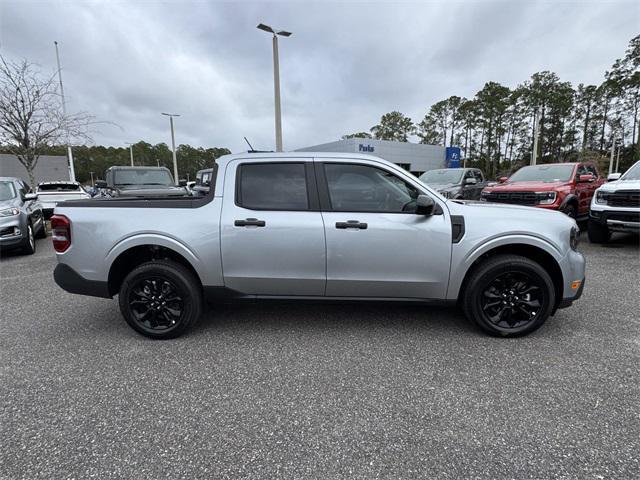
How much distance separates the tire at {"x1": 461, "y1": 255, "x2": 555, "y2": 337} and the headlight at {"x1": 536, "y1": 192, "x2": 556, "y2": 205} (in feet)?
17.1

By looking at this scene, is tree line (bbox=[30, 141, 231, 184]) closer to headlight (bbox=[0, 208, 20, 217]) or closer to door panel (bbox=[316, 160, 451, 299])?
headlight (bbox=[0, 208, 20, 217])

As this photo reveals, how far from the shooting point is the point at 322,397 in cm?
240

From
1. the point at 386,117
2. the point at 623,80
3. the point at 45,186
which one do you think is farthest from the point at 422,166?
the point at 45,186

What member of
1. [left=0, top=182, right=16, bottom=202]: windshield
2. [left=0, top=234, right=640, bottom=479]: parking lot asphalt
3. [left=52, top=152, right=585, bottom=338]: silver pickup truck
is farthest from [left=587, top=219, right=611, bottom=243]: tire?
[left=0, top=182, right=16, bottom=202]: windshield

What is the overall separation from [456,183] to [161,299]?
10.1 meters

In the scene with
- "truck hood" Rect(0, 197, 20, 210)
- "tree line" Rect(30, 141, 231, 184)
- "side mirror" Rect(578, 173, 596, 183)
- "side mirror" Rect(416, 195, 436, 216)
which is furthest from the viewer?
"tree line" Rect(30, 141, 231, 184)

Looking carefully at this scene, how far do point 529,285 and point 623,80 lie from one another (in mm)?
51415

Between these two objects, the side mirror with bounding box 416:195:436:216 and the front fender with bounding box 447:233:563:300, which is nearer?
the side mirror with bounding box 416:195:436:216

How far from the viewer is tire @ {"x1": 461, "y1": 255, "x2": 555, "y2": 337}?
3086 mm

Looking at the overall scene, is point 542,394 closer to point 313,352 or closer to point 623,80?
point 313,352

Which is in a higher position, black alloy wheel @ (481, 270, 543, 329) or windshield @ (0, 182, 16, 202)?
windshield @ (0, 182, 16, 202)

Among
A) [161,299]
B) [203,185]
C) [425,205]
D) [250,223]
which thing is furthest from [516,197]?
[203,185]

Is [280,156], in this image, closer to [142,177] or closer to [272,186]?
[272,186]

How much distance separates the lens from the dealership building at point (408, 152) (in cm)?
3578
